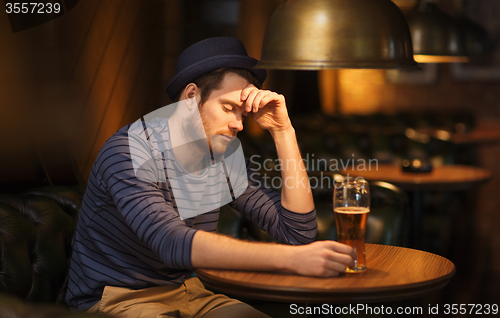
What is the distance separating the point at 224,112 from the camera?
5.04ft

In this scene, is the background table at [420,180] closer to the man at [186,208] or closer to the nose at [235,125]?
the man at [186,208]

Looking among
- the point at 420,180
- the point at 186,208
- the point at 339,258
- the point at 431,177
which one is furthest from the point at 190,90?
the point at 431,177

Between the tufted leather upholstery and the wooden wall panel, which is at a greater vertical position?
the wooden wall panel

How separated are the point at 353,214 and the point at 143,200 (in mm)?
510

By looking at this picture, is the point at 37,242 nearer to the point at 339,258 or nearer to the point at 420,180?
the point at 339,258

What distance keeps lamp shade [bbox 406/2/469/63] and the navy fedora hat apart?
1595 mm

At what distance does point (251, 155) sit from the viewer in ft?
10.0

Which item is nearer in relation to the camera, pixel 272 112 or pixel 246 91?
pixel 246 91

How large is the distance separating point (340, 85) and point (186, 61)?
6.05m

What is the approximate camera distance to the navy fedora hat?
4.99 ft

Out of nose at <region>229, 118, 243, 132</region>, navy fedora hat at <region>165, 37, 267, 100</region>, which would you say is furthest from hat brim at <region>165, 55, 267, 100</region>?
nose at <region>229, 118, 243, 132</region>

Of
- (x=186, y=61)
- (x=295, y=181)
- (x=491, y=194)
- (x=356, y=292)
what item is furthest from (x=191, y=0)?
(x=491, y=194)

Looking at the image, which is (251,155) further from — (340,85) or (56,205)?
(340,85)

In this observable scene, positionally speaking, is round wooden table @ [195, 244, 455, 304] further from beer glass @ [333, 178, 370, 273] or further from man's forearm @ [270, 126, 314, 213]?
man's forearm @ [270, 126, 314, 213]
